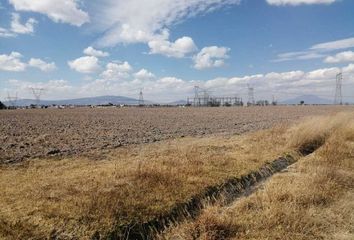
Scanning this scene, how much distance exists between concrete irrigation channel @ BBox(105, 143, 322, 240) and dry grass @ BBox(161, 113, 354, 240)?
50 cm

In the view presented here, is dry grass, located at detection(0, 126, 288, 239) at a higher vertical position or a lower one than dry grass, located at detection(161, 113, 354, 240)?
higher

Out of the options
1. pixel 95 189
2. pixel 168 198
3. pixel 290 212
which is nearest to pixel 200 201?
pixel 168 198

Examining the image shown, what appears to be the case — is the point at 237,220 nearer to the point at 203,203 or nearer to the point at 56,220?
the point at 203,203

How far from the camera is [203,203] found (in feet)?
35.6

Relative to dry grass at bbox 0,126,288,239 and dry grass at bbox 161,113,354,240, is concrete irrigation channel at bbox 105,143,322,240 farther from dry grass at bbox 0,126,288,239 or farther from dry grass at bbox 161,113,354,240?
dry grass at bbox 161,113,354,240

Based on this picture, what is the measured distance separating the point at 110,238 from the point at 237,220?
3.17 meters

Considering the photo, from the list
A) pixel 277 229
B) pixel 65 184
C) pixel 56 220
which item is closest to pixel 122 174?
pixel 65 184

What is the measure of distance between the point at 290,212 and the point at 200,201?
2708mm

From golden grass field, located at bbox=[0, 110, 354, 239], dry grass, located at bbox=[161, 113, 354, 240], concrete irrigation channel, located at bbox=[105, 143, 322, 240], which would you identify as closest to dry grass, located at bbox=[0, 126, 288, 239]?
golden grass field, located at bbox=[0, 110, 354, 239]

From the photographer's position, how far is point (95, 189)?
432 inches

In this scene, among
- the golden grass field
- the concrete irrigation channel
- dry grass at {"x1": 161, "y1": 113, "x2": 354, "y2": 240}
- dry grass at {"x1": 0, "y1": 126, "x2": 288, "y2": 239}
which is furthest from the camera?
the concrete irrigation channel

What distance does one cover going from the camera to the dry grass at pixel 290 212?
29.5 ft

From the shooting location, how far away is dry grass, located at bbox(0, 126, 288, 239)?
8727 millimetres

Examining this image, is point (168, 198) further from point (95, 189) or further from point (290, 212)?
point (290, 212)
